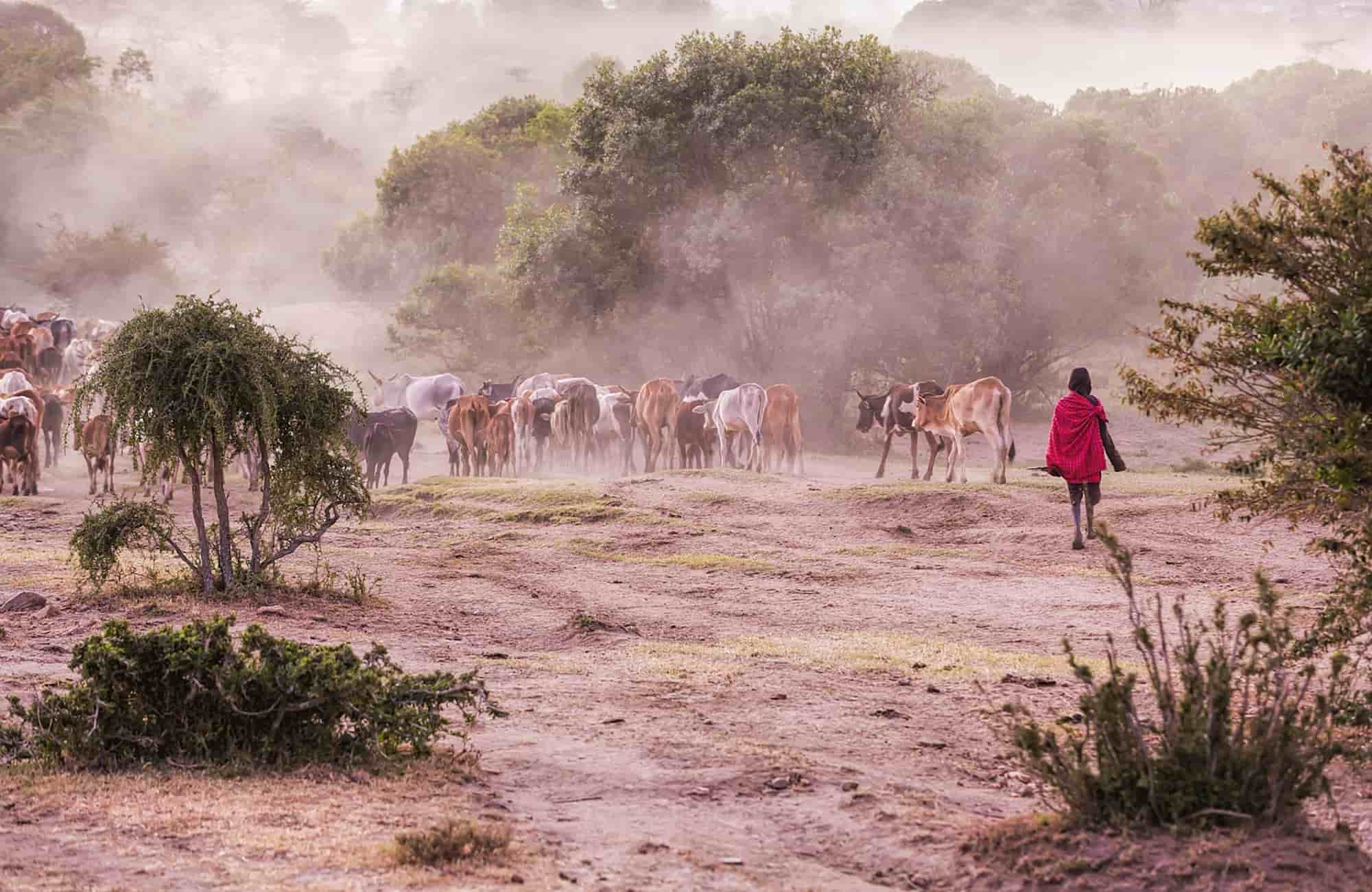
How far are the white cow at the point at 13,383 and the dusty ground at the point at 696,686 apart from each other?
7.85 m

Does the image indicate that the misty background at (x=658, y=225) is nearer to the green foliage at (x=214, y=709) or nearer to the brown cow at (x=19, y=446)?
the green foliage at (x=214, y=709)

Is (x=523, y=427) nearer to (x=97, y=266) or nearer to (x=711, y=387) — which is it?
(x=711, y=387)

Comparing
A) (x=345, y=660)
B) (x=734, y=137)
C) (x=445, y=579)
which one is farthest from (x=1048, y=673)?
(x=734, y=137)

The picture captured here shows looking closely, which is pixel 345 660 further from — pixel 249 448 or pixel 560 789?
pixel 249 448

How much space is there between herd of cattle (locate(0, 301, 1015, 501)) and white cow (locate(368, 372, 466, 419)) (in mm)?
2539

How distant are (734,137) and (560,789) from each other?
3309 cm

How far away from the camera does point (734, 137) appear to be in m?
38.4

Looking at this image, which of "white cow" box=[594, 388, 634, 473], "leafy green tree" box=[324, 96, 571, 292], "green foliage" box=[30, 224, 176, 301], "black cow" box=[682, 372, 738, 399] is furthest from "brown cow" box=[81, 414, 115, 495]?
"green foliage" box=[30, 224, 176, 301]

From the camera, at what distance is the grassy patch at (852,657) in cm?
1006

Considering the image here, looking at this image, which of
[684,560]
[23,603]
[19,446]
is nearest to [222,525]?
[23,603]

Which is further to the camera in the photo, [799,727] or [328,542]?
[328,542]

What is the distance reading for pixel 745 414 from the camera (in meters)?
28.5

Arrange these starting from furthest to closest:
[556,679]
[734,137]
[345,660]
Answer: [734,137] → [556,679] → [345,660]

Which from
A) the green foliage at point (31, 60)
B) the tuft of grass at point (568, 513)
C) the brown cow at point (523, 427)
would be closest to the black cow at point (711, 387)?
the brown cow at point (523, 427)
